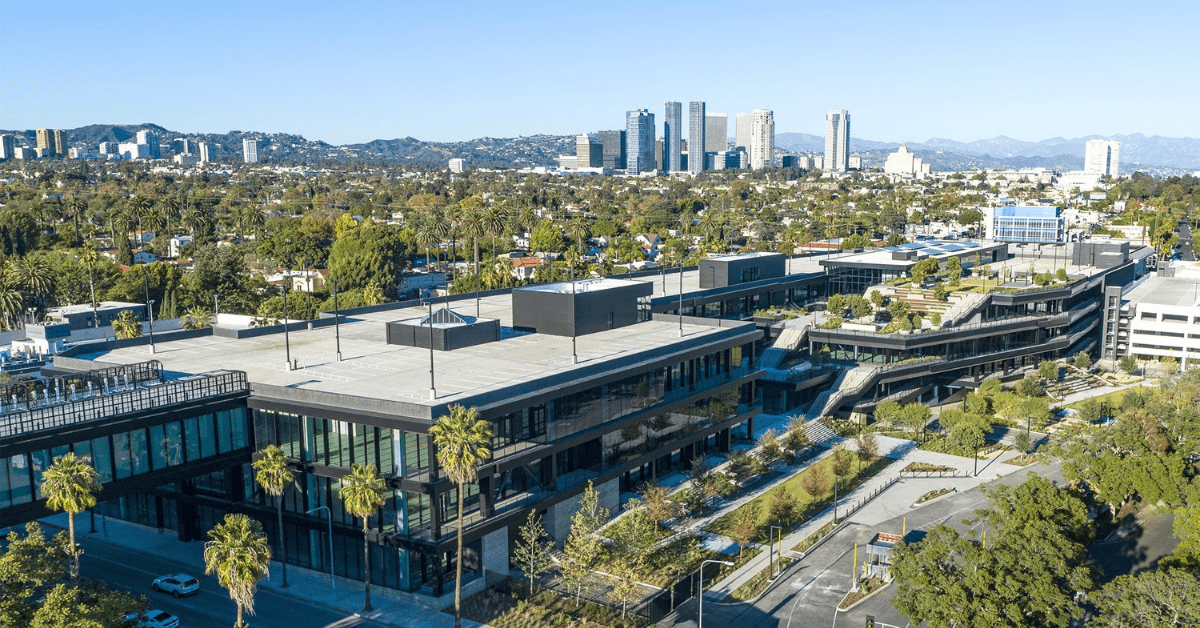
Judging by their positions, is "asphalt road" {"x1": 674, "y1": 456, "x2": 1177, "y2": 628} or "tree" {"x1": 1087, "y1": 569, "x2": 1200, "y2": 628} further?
"asphalt road" {"x1": 674, "y1": 456, "x2": 1177, "y2": 628}

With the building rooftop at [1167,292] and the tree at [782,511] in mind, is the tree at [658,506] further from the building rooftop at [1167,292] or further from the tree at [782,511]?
the building rooftop at [1167,292]

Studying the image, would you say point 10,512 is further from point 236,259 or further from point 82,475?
point 236,259

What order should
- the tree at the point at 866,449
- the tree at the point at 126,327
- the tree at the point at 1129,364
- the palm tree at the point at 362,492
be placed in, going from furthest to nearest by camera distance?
the tree at the point at 1129,364, the tree at the point at 126,327, the tree at the point at 866,449, the palm tree at the point at 362,492

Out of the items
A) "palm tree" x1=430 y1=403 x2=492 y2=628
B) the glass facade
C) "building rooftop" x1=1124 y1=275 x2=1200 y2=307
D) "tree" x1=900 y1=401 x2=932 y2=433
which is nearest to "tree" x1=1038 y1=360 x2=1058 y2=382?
"building rooftop" x1=1124 y1=275 x2=1200 y2=307

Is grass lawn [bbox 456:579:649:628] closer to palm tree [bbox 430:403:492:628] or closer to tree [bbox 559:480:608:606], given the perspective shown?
tree [bbox 559:480:608:606]

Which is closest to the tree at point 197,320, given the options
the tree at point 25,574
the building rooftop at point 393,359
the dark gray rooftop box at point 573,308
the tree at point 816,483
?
the building rooftop at point 393,359

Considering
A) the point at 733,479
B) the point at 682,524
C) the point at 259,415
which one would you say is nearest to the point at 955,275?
the point at 733,479

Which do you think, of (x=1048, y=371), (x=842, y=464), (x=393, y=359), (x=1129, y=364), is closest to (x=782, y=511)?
(x=842, y=464)

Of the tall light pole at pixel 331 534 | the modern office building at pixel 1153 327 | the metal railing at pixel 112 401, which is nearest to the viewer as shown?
the metal railing at pixel 112 401
